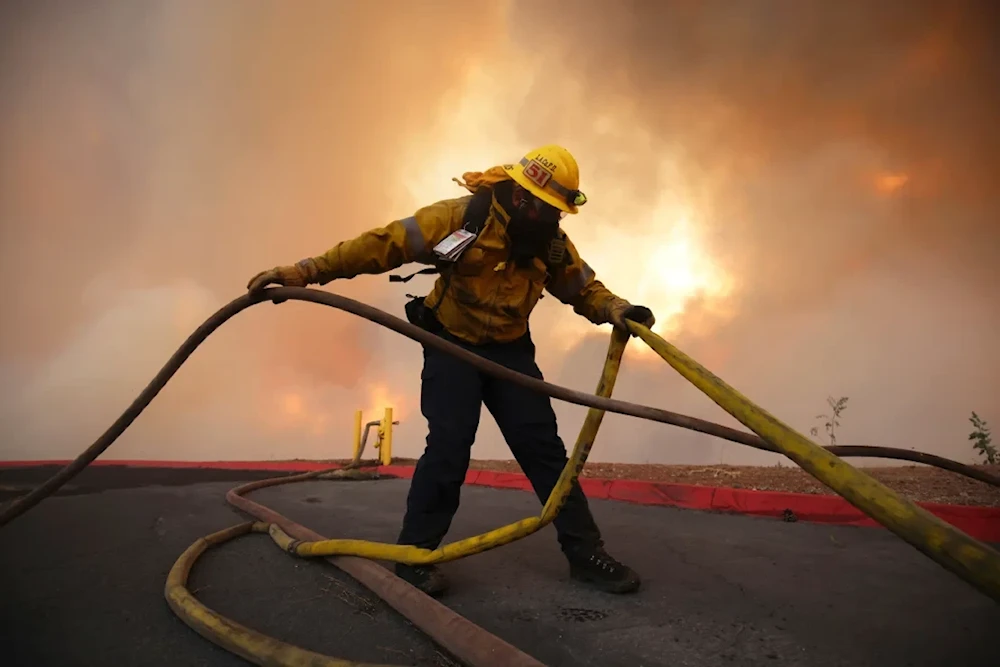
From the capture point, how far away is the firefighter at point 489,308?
2.23 m

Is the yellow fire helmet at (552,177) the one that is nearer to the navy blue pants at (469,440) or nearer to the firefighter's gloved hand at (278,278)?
the navy blue pants at (469,440)

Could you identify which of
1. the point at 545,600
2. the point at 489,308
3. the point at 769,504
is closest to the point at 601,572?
the point at 545,600

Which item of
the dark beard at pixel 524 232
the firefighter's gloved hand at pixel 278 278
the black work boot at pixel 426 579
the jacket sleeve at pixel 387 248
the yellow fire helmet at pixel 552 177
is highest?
the yellow fire helmet at pixel 552 177

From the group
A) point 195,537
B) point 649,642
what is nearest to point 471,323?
point 649,642

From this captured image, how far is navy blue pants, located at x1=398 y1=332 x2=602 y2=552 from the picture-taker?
89.4 inches

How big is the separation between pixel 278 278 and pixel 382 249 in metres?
0.41

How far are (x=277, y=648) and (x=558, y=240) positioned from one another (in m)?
1.75

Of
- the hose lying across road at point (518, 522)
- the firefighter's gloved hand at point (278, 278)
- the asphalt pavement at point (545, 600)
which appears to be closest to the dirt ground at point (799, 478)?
the asphalt pavement at point (545, 600)

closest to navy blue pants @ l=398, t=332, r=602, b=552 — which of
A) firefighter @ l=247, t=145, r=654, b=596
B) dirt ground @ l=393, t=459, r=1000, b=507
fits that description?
firefighter @ l=247, t=145, r=654, b=596

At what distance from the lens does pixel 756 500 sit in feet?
12.3

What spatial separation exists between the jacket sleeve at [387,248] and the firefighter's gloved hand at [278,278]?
0.12 feet

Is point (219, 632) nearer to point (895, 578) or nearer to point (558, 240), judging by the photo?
→ point (558, 240)

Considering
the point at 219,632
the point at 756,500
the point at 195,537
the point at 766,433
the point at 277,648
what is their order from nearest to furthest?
the point at 766,433 → the point at 277,648 → the point at 219,632 → the point at 195,537 → the point at 756,500

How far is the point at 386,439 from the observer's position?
27.7 ft
